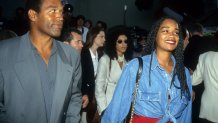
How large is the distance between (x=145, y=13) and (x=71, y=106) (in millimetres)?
17824

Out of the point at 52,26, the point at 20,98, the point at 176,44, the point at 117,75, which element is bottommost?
the point at 117,75

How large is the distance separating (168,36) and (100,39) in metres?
3.39

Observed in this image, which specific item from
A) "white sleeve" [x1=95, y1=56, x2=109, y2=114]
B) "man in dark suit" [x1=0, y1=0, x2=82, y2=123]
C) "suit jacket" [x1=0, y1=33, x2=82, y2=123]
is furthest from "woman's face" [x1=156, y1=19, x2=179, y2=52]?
"white sleeve" [x1=95, y1=56, x2=109, y2=114]

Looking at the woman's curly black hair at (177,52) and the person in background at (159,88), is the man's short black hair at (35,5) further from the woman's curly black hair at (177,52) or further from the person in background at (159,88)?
the woman's curly black hair at (177,52)

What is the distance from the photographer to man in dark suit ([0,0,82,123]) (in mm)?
3045

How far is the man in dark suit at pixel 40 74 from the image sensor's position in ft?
9.99

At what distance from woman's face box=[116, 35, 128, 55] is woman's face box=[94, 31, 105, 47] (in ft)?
2.42

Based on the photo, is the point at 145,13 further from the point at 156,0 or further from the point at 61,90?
the point at 61,90

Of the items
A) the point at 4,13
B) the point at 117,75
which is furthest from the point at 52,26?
the point at 4,13

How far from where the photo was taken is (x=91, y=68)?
6070 mm

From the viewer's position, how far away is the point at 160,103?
3.56 meters

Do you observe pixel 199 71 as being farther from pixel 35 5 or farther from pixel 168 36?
pixel 35 5

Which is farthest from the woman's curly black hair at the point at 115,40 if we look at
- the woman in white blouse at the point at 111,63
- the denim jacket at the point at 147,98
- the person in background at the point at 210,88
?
the denim jacket at the point at 147,98

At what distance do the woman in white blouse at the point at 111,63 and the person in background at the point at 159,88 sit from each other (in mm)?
1878
